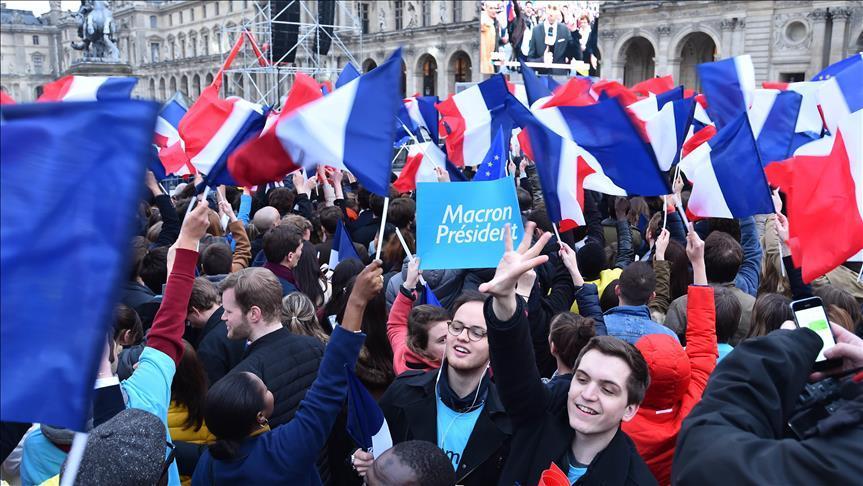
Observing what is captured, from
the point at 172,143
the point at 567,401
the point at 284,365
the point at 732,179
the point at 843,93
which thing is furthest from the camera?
the point at 172,143

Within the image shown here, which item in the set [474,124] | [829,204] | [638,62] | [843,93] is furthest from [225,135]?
[638,62]

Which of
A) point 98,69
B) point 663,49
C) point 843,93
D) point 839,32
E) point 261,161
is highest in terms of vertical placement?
point 663,49

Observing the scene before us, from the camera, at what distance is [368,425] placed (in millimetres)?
2889

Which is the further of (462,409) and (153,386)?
(462,409)

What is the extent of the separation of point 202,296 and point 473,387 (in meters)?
1.90

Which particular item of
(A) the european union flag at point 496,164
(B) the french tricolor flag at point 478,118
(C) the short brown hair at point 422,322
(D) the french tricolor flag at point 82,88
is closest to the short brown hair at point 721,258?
(A) the european union flag at point 496,164

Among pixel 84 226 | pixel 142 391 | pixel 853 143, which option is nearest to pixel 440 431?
pixel 142 391

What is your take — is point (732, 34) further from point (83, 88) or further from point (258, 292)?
point (258, 292)

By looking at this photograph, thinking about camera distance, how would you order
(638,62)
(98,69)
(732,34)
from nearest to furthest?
(98,69), (732,34), (638,62)

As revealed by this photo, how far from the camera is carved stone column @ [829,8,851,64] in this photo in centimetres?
2973

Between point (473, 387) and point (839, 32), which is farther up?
point (839, 32)

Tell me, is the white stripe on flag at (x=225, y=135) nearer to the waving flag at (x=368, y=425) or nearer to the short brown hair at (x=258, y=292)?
the short brown hair at (x=258, y=292)

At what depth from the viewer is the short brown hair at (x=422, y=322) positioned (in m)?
3.40

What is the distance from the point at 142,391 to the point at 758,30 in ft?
116
